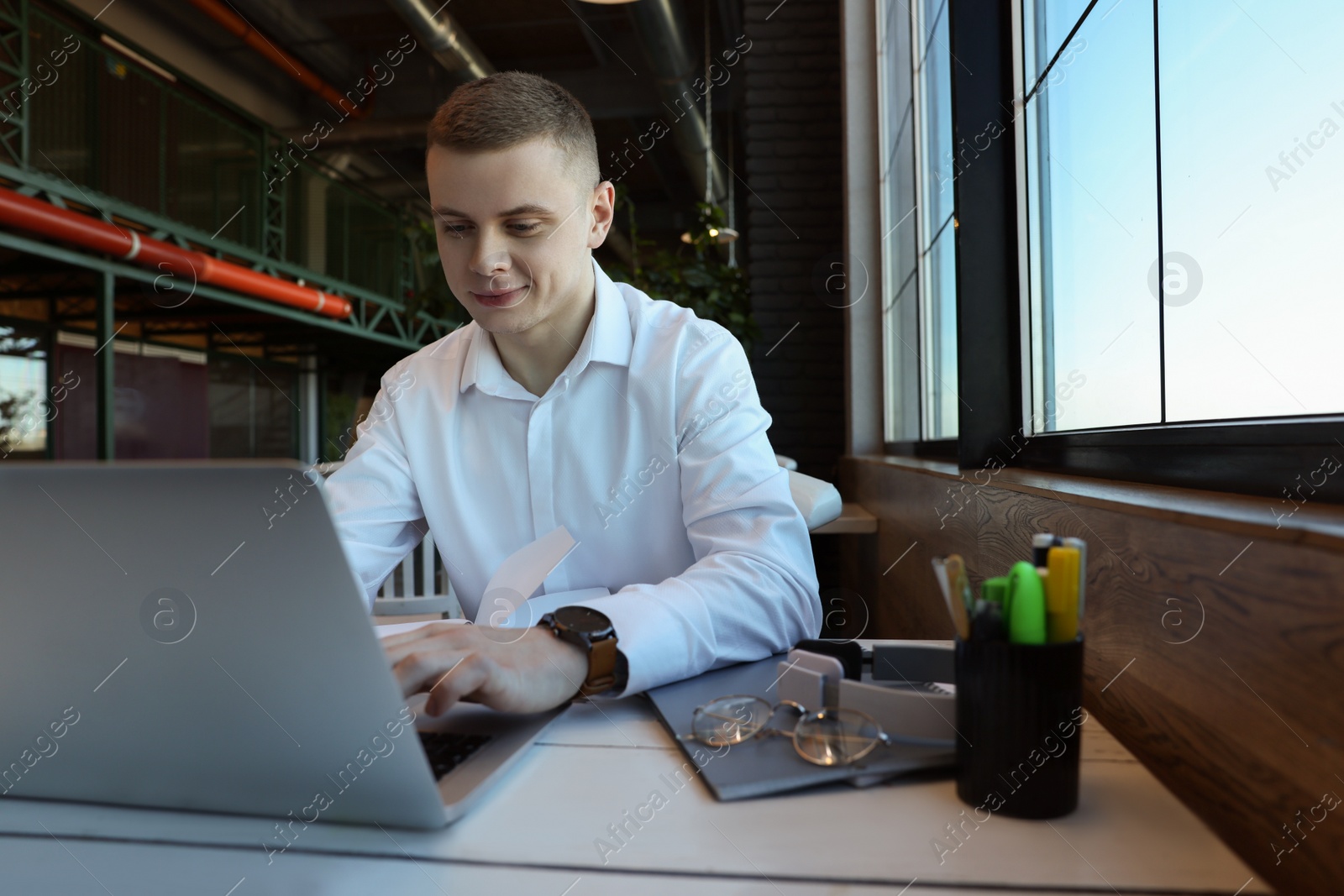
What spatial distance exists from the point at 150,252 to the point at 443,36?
2.77 m

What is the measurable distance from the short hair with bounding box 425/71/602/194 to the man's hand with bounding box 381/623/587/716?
2.33 feet

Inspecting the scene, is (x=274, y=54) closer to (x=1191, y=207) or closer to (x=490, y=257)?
(x=490, y=257)

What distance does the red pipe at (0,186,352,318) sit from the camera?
5.01m

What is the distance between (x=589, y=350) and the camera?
135 cm

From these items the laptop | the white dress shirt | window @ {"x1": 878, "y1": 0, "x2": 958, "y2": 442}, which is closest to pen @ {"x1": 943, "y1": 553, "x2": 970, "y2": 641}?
the laptop

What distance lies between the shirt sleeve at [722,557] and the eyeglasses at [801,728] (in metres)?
0.13

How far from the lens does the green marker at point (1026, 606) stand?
543mm

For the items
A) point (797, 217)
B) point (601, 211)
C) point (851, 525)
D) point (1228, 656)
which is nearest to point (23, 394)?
point (797, 217)

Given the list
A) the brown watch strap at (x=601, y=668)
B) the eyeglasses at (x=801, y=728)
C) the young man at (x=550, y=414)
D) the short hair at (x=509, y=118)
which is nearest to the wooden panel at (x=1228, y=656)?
the eyeglasses at (x=801, y=728)

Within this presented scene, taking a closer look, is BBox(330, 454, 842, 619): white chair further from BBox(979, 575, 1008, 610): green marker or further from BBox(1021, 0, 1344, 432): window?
BBox(979, 575, 1008, 610): green marker

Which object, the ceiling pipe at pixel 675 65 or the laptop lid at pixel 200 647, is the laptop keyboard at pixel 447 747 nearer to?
the laptop lid at pixel 200 647

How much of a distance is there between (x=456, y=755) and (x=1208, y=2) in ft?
3.60

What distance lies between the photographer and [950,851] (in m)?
0.51

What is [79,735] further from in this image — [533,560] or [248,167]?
[248,167]
